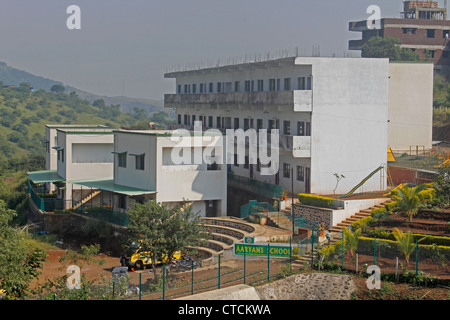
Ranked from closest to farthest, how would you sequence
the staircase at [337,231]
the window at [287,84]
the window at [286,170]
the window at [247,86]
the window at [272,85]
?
the staircase at [337,231]
the window at [286,170]
the window at [287,84]
the window at [272,85]
the window at [247,86]

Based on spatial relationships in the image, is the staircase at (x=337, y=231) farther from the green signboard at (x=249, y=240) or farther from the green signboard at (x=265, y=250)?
the green signboard at (x=249, y=240)

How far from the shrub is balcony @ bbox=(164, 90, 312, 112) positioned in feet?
15.8

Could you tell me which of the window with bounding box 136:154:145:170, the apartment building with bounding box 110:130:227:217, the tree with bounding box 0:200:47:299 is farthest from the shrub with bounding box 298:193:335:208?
the tree with bounding box 0:200:47:299

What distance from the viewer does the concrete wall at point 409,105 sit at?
4509 centimetres

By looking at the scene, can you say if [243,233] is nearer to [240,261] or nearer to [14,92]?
[240,261]

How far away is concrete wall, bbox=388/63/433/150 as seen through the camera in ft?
148

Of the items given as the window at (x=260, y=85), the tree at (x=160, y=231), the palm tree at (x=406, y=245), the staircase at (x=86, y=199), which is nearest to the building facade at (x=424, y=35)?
the window at (x=260, y=85)

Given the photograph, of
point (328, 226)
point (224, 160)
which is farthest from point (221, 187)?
point (328, 226)

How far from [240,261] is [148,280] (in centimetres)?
387

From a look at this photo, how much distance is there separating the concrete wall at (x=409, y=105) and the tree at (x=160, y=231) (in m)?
21.6

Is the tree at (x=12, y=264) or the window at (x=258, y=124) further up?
the window at (x=258, y=124)

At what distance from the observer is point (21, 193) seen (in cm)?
5319

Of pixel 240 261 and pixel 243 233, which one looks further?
pixel 243 233

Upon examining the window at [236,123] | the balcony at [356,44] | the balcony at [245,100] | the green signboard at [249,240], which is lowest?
the green signboard at [249,240]
